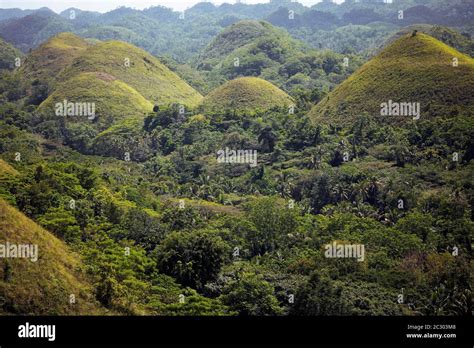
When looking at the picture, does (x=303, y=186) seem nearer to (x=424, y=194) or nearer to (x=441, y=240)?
(x=424, y=194)

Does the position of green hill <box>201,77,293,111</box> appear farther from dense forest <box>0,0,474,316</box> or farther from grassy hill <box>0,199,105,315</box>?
grassy hill <box>0,199,105,315</box>

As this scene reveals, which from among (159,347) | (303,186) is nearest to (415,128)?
(303,186)

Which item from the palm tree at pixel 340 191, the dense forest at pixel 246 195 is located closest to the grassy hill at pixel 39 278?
the dense forest at pixel 246 195

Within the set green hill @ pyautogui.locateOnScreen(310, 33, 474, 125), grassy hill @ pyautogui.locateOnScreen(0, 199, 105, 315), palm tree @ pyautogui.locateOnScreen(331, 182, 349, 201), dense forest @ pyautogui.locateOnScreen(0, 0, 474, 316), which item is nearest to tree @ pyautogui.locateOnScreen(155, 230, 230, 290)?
dense forest @ pyautogui.locateOnScreen(0, 0, 474, 316)

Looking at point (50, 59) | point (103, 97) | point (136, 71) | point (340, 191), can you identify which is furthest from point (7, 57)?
point (340, 191)

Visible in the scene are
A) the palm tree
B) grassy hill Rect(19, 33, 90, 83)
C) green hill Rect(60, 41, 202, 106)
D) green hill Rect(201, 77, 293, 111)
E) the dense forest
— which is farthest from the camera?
grassy hill Rect(19, 33, 90, 83)

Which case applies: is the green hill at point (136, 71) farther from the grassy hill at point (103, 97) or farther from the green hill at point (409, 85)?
the green hill at point (409, 85)
